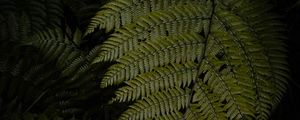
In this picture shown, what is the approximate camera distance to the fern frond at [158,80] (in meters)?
1.88

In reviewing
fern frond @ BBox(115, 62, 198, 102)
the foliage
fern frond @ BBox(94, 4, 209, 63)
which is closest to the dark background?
the foliage

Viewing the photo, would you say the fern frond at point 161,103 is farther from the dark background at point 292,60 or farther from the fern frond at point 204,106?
the dark background at point 292,60

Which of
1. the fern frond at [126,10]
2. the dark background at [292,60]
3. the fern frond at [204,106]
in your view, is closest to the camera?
the fern frond at [204,106]

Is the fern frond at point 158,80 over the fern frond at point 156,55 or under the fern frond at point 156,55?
under

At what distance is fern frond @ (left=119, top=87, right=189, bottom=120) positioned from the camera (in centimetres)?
188

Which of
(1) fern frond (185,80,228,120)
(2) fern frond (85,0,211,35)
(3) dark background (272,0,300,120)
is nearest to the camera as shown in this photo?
(1) fern frond (185,80,228,120)

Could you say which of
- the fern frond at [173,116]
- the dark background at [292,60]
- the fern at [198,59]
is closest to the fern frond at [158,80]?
the fern at [198,59]

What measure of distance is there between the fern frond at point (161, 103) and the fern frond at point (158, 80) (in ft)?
0.08

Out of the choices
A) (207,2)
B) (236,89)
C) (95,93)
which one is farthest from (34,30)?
(236,89)

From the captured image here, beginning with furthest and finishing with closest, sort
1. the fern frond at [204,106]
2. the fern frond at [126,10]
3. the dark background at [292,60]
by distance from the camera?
the dark background at [292,60] < the fern frond at [126,10] < the fern frond at [204,106]

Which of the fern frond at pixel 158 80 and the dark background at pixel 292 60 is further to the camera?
the dark background at pixel 292 60

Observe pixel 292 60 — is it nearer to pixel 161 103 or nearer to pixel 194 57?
pixel 194 57

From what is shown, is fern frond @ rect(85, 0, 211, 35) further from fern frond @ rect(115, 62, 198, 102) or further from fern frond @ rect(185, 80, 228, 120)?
fern frond @ rect(185, 80, 228, 120)

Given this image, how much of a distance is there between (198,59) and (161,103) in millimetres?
246
